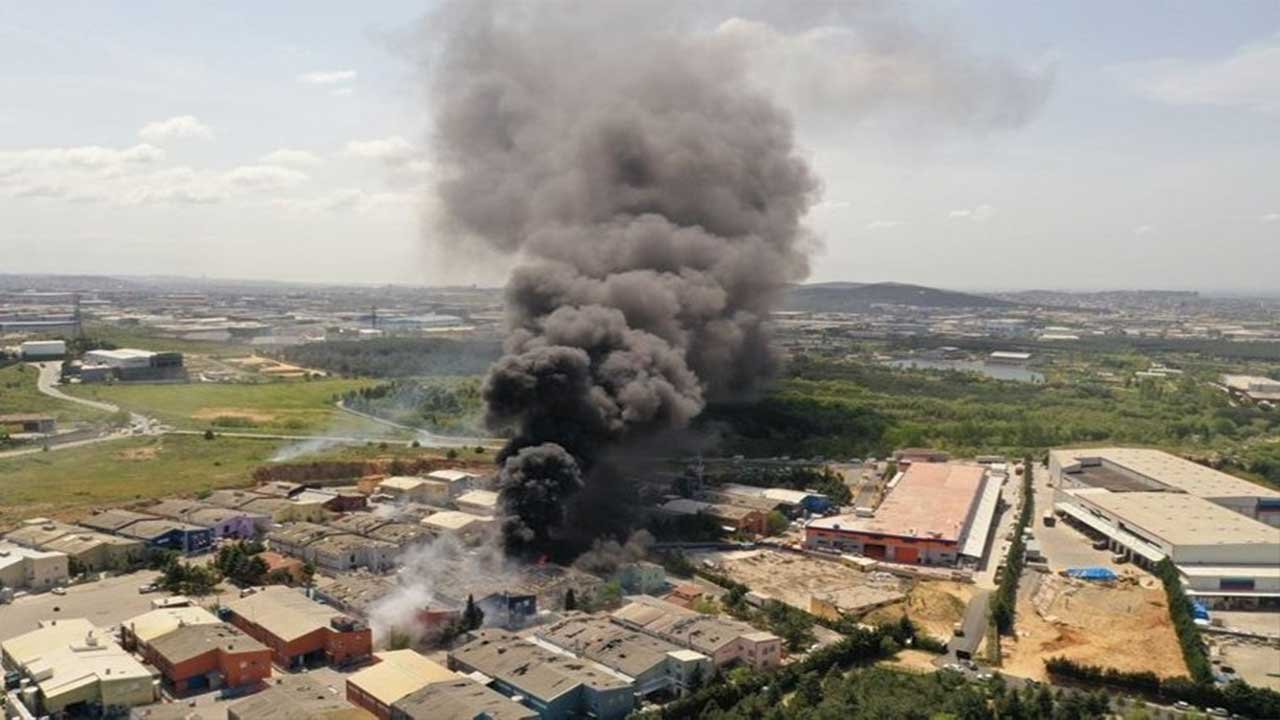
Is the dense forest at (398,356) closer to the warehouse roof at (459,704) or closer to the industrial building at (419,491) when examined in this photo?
the industrial building at (419,491)

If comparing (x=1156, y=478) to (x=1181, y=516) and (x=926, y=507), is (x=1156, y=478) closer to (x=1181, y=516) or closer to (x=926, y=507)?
(x=1181, y=516)

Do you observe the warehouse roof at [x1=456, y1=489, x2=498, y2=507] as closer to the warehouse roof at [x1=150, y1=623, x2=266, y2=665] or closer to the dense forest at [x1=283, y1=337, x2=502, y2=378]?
the warehouse roof at [x1=150, y1=623, x2=266, y2=665]

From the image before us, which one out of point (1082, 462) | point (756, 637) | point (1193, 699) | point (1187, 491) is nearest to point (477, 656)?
point (756, 637)

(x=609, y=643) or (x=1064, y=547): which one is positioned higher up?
(x=609, y=643)

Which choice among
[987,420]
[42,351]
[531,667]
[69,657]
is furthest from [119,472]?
[987,420]

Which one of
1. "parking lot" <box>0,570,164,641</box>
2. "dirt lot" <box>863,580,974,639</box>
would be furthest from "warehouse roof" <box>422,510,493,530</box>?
"dirt lot" <box>863,580,974,639</box>

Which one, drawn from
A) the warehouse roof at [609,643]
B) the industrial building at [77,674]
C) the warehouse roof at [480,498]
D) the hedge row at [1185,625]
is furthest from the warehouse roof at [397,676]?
the hedge row at [1185,625]

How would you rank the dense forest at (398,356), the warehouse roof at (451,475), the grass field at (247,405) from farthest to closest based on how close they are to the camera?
the dense forest at (398,356) < the grass field at (247,405) < the warehouse roof at (451,475)
